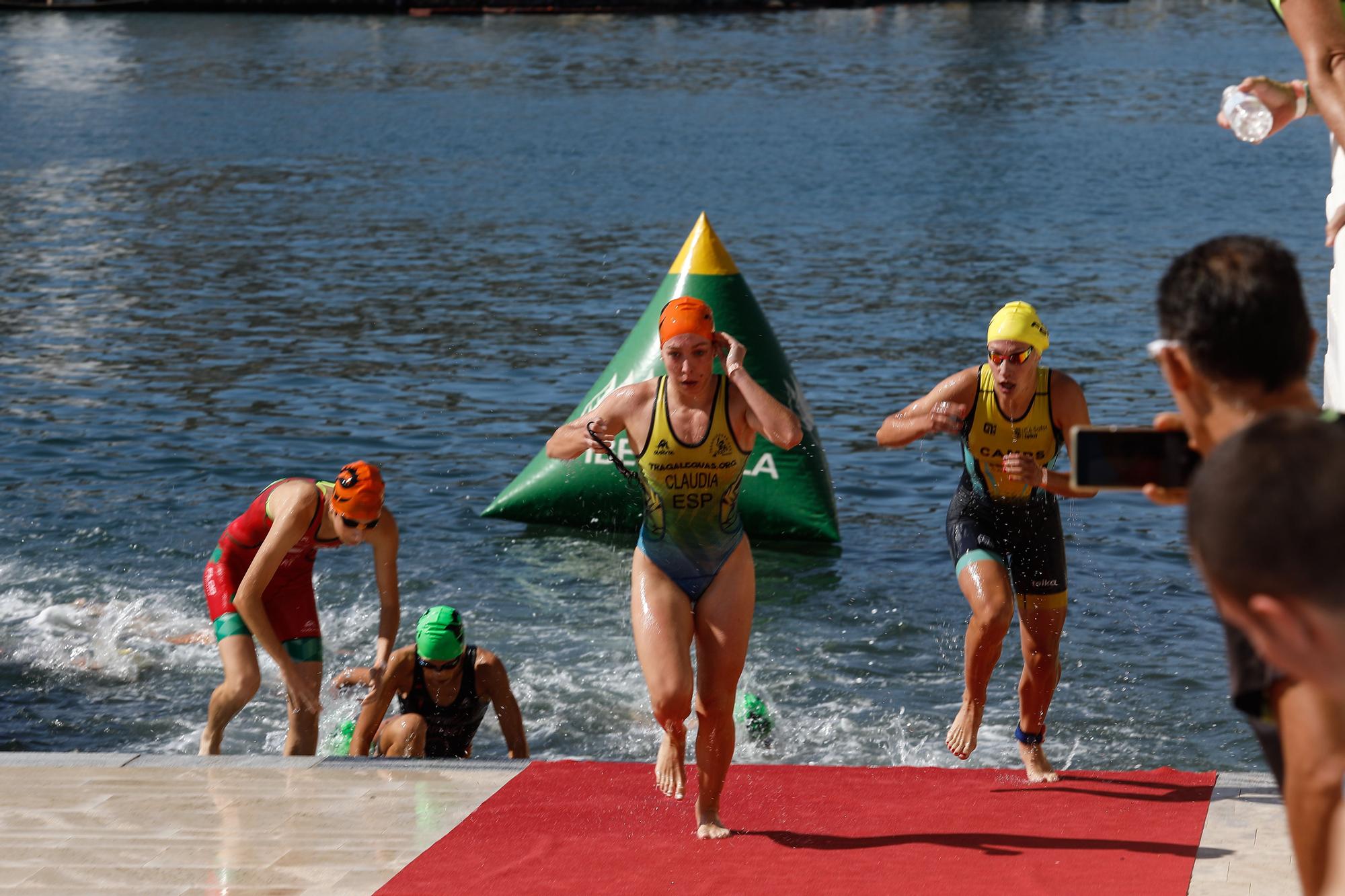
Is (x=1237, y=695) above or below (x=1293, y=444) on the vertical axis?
below

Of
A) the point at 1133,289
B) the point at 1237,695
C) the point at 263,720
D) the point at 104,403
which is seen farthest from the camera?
the point at 1133,289

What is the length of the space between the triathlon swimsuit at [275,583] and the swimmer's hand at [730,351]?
252 cm

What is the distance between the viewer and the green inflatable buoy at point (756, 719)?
1048 centimetres

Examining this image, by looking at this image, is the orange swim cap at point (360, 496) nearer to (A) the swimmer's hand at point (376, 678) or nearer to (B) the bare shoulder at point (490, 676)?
(A) the swimmer's hand at point (376, 678)

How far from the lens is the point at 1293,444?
2.46 m

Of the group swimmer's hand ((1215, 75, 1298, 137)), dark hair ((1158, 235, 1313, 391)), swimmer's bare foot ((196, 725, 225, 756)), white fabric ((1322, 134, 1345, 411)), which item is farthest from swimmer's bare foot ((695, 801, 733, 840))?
dark hair ((1158, 235, 1313, 391))

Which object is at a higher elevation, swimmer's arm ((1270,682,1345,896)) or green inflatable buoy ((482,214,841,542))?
swimmer's arm ((1270,682,1345,896))

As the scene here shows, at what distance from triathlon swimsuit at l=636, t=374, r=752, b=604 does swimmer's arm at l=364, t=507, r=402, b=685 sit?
2.03 m

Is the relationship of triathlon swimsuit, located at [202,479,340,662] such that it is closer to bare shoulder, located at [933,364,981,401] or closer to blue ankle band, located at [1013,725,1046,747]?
bare shoulder, located at [933,364,981,401]

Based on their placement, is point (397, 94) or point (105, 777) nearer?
Result: point (105, 777)

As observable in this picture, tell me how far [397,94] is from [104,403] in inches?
1516

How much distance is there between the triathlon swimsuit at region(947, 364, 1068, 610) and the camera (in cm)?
782

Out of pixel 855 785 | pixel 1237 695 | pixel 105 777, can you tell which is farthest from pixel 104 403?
pixel 1237 695

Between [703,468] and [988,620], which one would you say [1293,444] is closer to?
[703,468]
